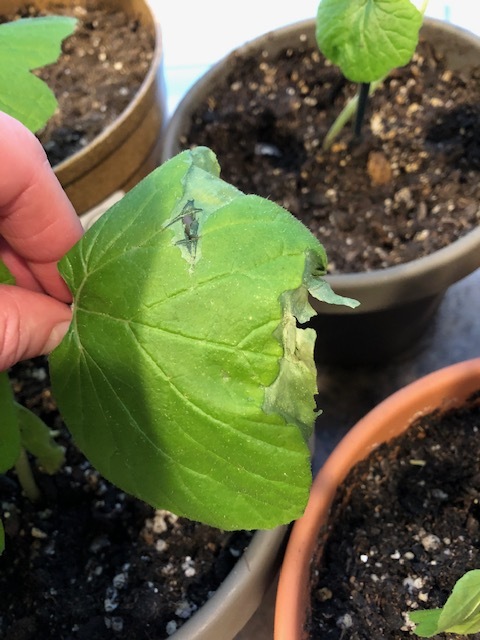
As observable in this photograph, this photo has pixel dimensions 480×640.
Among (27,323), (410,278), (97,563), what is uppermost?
(27,323)

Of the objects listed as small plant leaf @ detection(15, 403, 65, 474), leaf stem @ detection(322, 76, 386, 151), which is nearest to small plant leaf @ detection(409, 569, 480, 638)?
small plant leaf @ detection(15, 403, 65, 474)

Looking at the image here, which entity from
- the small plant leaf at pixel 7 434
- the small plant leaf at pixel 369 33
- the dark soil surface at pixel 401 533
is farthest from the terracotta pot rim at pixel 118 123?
the dark soil surface at pixel 401 533

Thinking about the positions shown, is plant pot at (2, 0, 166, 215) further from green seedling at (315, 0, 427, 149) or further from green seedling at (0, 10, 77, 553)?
green seedling at (315, 0, 427, 149)

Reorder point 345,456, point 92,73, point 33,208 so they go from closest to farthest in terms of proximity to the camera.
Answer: point 33,208, point 345,456, point 92,73

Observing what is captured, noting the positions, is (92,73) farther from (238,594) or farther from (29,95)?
(238,594)

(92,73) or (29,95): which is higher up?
(29,95)

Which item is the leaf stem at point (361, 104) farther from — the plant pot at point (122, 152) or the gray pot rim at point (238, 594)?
the gray pot rim at point (238, 594)

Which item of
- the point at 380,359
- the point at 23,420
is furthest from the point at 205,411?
the point at 380,359

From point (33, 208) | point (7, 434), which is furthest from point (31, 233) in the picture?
Answer: point (7, 434)
